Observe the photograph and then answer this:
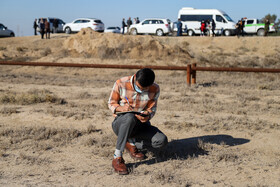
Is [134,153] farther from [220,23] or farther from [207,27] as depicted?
[220,23]

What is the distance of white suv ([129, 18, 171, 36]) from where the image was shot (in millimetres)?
27702

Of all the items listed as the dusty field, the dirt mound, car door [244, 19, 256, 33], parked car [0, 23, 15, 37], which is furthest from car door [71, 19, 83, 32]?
the dusty field

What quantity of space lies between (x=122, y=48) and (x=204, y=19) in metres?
12.2

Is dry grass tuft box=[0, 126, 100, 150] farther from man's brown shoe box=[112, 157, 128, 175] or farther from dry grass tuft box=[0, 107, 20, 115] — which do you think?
Answer: man's brown shoe box=[112, 157, 128, 175]

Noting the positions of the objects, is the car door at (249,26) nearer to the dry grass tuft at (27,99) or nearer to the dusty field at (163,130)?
the dusty field at (163,130)

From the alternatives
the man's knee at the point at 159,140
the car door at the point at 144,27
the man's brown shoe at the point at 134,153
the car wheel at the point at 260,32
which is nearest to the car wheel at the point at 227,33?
the car wheel at the point at 260,32

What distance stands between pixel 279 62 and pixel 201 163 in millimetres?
18275

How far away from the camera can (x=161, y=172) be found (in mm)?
3965

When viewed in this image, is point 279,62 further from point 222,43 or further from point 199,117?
point 199,117

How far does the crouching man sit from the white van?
24.9 meters

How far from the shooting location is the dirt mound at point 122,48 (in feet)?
57.6

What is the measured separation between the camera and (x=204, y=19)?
91.7 ft

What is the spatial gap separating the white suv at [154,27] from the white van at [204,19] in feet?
5.29

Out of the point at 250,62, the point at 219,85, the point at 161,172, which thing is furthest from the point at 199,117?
the point at 250,62
